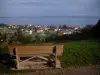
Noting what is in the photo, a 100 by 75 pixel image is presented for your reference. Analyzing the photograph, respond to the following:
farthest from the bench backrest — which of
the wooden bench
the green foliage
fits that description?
the green foliage

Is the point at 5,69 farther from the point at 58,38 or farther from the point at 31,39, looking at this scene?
the point at 58,38

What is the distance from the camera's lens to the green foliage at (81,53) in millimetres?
6648

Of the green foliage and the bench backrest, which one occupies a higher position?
the bench backrest

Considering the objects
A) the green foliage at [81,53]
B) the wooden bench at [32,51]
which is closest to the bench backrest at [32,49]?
the wooden bench at [32,51]

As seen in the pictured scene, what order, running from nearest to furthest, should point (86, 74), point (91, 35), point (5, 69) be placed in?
point (86, 74)
point (5, 69)
point (91, 35)

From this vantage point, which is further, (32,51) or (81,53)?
(81,53)

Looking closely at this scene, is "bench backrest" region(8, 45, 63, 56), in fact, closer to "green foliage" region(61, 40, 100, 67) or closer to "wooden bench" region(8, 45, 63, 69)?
"wooden bench" region(8, 45, 63, 69)

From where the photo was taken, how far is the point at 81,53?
707cm

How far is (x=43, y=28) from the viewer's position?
666cm

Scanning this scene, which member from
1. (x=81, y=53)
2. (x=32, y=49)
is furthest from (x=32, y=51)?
(x=81, y=53)

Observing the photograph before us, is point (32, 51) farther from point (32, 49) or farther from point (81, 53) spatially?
point (81, 53)

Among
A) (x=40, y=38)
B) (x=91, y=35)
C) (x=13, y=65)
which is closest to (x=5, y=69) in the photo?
(x=13, y=65)

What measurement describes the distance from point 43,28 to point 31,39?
1.46 feet

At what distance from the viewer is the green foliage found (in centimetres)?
665
